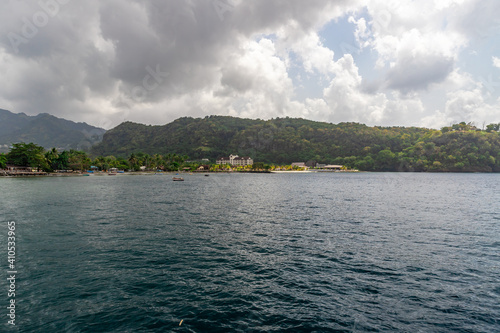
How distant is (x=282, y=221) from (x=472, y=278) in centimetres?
2269

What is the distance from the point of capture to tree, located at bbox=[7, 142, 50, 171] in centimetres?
17662

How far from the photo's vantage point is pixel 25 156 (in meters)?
178

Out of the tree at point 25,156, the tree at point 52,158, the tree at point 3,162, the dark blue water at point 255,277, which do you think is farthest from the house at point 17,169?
the dark blue water at point 255,277

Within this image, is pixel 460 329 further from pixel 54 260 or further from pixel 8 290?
pixel 54 260

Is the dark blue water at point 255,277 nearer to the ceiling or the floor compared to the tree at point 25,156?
nearer to the floor

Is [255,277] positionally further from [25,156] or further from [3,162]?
[25,156]

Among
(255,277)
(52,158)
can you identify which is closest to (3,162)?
(52,158)

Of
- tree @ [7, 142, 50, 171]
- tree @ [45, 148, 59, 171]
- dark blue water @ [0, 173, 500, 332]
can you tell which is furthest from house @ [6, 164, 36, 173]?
dark blue water @ [0, 173, 500, 332]

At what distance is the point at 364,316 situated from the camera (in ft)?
42.8

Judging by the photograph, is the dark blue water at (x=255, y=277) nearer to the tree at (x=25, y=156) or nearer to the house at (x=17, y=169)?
the tree at (x=25, y=156)

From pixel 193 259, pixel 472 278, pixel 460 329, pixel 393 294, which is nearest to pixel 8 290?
pixel 193 259

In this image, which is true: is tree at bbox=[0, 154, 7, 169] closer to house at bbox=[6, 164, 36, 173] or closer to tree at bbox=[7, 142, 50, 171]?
house at bbox=[6, 164, 36, 173]

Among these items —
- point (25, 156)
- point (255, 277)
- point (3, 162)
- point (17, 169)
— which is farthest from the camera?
point (25, 156)

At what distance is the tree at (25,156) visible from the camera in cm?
17662
